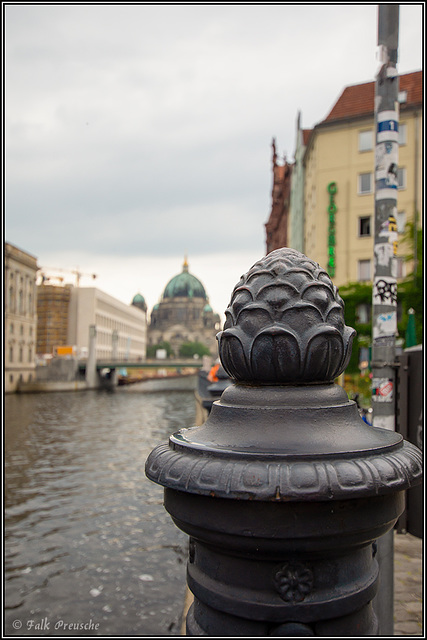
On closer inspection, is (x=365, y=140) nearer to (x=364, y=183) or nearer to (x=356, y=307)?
(x=364, y=183)

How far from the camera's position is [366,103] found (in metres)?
30.2

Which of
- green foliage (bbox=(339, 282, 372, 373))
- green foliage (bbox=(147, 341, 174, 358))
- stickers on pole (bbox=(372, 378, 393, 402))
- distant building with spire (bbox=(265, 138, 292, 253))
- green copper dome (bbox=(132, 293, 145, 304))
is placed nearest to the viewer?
stickers on pole (bbox=(372, 378, 393, 402))

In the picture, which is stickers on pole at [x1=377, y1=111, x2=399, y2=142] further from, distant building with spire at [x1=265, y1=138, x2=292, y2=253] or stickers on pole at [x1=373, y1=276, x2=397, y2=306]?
distant building with spire at [x1=265, y1=138, x2=292, y2=253]

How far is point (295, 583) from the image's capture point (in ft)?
4.73

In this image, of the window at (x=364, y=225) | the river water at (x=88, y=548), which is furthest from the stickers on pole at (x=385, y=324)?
the window at (x=364, y=225)

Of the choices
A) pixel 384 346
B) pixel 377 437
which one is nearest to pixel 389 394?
pixel 384 346

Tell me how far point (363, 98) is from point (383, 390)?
30729mm

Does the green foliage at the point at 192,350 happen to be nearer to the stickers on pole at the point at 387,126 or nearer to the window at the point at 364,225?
the window at the point at 364,225

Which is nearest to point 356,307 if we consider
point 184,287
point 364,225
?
point 364,225

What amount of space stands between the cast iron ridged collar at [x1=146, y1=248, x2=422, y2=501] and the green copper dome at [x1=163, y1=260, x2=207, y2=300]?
155 meters

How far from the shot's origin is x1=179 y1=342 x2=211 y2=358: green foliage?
14012 centimetres

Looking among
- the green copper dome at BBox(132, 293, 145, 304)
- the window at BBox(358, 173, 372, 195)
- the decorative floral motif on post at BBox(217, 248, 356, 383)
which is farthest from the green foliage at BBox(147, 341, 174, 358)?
the decorative floral motif on post at BBox(217, 248, 356, 383)

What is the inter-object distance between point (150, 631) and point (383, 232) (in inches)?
207

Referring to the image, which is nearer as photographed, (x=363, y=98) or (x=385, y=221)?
(x=385, y=221)
